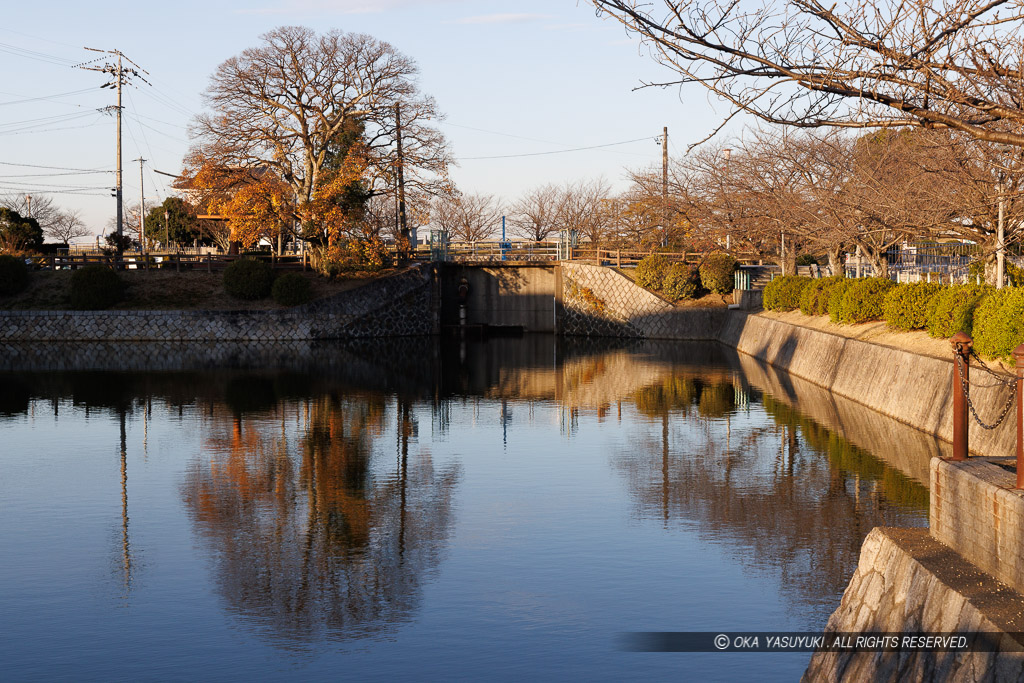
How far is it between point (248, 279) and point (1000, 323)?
34.0 metres

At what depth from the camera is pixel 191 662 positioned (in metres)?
7.39

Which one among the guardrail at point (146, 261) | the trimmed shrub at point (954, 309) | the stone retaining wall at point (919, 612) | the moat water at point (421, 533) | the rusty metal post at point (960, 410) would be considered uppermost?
the guardrail at point (146, 261)

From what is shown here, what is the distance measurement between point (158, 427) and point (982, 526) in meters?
16.0

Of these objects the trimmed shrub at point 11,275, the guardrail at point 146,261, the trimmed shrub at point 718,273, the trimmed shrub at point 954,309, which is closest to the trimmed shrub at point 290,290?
the guardrail at point 146,261

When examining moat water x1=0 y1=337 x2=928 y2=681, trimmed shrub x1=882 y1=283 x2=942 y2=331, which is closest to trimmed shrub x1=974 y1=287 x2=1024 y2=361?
moat water x1=0 y1=337 x2=928 y2=681

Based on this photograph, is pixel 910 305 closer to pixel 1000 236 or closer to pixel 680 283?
pixel 1000 236

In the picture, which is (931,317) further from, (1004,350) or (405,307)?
(405,307)

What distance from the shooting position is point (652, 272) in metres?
45.3

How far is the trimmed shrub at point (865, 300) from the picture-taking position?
80.1 ft

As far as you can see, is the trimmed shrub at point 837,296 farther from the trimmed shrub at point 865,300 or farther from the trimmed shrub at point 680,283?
the trimmed shrub at point 680,283

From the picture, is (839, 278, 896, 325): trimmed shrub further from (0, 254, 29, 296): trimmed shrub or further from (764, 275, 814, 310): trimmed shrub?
(0, 254, 29, 296): trimmed shrub

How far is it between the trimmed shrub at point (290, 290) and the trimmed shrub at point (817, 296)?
20598 millimetres

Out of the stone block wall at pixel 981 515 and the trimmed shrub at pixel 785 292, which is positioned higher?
the trimmed shrub at pixel 785 292

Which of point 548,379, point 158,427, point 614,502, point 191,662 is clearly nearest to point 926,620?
point 191,662
